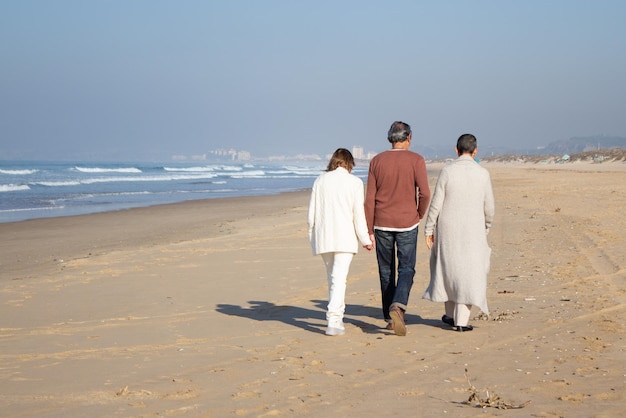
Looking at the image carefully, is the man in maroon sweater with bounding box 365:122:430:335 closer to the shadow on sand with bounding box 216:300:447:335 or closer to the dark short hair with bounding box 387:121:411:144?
the dark short hair with bounding box 387:121:411:144

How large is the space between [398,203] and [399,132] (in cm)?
62

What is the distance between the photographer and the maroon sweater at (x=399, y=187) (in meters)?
6.21

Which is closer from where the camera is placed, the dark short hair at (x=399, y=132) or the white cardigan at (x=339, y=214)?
the white cardigan at (x=339, y=214)

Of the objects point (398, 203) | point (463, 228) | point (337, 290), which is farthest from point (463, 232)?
point (337, 290)

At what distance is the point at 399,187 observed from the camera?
6.23 meters

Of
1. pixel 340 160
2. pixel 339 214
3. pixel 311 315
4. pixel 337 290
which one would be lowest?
pixel 311 315

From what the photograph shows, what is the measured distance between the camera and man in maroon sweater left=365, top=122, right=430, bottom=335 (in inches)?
245

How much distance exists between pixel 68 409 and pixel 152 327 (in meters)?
2.29

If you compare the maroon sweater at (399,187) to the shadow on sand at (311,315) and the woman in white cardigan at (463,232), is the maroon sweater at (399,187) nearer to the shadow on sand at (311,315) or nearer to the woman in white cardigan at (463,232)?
the woman in white cardigan at (463,232)

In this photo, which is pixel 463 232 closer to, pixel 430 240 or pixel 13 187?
pixel 430 240

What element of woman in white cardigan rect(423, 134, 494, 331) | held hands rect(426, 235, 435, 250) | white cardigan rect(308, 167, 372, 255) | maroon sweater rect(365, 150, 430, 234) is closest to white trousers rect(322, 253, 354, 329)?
white cardigan rect(308, 167, 372, 255)

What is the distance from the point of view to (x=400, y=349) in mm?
5613

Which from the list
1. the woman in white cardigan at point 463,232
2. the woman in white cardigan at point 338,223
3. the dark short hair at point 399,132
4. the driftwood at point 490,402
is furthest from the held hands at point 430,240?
the driftwood at point 490,402

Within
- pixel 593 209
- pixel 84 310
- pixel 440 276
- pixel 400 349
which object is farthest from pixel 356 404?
pixel 593 209
